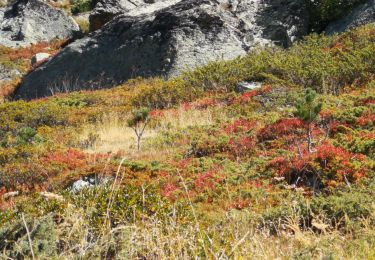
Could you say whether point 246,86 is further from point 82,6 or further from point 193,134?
point 82,6

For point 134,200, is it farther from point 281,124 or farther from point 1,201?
point 281,124

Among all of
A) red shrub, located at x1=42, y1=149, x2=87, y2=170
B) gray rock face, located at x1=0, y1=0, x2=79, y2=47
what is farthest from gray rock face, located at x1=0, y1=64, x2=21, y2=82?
red shrub, located at x1=42, y1=149, x2=87, y2=170

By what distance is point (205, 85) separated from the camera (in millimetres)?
20641

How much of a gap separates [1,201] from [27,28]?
33826 millimetres

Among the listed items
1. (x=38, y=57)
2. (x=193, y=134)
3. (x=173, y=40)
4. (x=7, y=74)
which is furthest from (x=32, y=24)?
(x=193, y=134)

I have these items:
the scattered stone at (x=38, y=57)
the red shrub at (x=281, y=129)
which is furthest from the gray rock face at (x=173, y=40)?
the red shrub at (x=281, y=129)

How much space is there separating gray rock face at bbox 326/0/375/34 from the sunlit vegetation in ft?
8.57

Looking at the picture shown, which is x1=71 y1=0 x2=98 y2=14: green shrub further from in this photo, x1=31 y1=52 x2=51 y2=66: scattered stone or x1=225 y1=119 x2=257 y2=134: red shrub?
x1=225 y1=119 x2=257 y2=134: red shrub

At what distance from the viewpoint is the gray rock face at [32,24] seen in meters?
39.7

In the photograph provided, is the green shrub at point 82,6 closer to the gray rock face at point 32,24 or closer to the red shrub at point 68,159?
the gray rock face at point 32,24

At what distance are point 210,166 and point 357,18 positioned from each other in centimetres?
1695

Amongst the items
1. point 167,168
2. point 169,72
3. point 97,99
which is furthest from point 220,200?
point 169,72

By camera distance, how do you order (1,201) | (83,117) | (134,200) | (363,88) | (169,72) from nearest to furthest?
(134,200)
(1,201)
(363,88)
(83,117)
(169,72)

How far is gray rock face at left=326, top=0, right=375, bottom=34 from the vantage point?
22.8m
